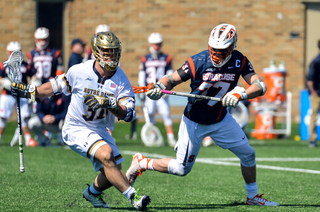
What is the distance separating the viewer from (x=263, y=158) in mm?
9453

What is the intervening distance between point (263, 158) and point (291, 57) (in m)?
9.43

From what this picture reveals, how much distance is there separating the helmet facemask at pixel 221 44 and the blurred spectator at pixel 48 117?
5.96 m

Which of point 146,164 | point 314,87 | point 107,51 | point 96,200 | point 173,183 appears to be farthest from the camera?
point 314,87

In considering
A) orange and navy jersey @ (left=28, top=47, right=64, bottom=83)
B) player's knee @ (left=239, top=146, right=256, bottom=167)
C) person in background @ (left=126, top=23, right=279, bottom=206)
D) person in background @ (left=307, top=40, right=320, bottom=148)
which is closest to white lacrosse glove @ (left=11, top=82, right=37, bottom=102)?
person in background @ (left=126, top=23, right=279, bottom=206)

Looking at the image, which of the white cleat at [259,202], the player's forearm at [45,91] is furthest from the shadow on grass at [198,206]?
the player's forearm at [45,91]

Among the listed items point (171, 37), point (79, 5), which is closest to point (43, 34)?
point (79, 5)

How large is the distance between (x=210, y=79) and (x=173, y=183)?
201cm

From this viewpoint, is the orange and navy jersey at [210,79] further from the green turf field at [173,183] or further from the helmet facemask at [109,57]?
the green turf field at [173,183]

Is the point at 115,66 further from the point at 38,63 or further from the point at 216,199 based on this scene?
the point at 38,63

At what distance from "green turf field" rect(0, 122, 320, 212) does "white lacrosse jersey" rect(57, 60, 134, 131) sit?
886 millimetres

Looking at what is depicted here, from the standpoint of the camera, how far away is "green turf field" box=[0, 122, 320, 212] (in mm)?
5145

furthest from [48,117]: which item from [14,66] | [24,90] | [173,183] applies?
[24,90]

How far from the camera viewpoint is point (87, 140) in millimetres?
4801

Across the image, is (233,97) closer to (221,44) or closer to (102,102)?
(221,44)
